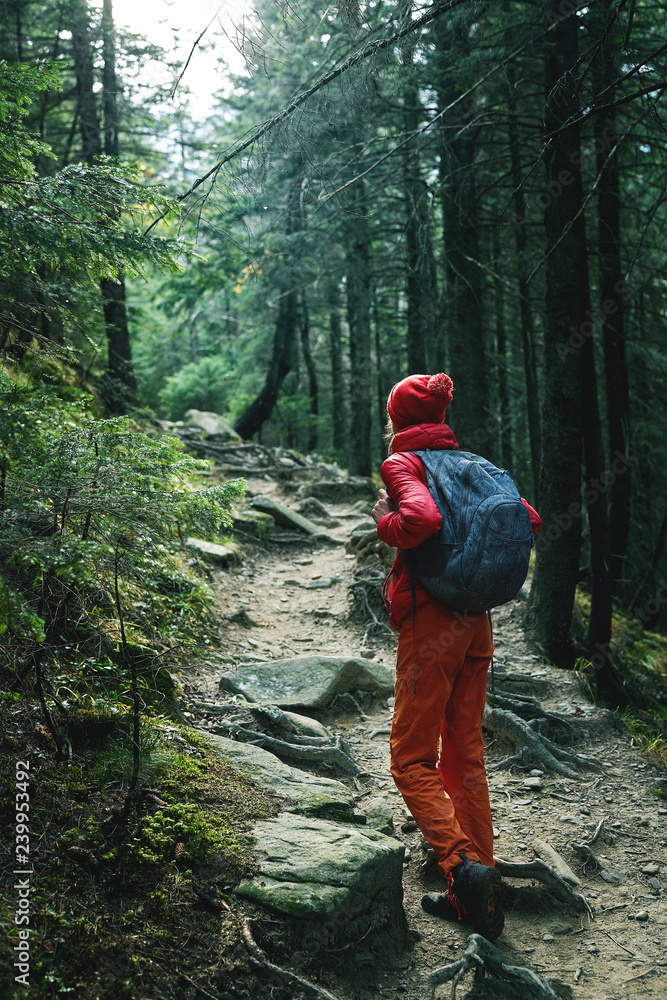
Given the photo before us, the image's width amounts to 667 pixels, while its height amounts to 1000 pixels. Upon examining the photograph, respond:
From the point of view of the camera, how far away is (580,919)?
3279 mm

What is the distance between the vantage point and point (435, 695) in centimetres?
307

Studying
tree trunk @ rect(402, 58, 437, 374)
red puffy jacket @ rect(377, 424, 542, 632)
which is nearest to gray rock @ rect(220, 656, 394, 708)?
red puffy jacket @ rect(377, 424, 542, 632)

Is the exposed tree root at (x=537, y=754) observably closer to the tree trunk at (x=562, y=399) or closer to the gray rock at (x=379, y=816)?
the gray rock at (x=379, y=816)

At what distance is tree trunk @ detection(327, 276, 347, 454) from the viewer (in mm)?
20656

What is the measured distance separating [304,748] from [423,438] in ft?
7.64

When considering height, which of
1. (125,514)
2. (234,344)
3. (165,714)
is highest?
(234,344)

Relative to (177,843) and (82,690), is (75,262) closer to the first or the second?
(82,690)

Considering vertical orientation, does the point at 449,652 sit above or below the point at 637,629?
above

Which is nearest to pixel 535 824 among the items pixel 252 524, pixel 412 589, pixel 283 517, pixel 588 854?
pixel 588 854

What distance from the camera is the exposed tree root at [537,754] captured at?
472 cm

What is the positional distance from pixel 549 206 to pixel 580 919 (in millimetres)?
6140

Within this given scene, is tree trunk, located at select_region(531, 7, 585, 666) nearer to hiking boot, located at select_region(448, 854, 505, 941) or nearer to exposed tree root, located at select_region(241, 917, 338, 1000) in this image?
hiking boot, located at select_region(448, 854, 505, 941)

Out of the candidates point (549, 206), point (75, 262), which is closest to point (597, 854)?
point (75, 262)

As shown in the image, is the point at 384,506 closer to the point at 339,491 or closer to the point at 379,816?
the point at 379,816
